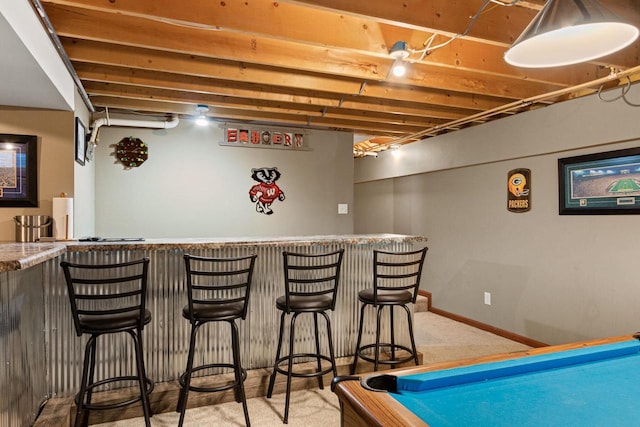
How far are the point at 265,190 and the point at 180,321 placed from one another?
7.98 feet

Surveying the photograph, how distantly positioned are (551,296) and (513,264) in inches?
19.8

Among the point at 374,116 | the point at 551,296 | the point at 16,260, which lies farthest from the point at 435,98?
the point at 16,260

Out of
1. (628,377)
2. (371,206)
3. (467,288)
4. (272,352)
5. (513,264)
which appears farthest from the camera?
(371,206)

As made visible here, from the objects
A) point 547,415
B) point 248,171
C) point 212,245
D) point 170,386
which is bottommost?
point 170,386

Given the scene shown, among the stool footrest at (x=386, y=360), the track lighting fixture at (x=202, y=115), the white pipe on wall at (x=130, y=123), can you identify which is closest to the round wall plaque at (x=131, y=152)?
the white pipe on wall at (x=130, y=123)

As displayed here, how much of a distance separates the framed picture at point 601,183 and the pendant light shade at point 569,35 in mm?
1958

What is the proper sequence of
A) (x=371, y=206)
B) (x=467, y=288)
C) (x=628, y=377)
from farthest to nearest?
(x=371, y=206) → (x=467, y=288) → (x=628, y=377)

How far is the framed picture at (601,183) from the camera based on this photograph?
3027 millimetres

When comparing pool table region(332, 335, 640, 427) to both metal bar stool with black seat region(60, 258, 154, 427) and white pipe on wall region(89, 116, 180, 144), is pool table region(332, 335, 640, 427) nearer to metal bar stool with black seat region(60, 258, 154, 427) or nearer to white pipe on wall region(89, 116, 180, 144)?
metal bar stool with black seat region(60, 258, 154, 427)

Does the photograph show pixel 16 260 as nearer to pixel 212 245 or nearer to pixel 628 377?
pixel 212 245

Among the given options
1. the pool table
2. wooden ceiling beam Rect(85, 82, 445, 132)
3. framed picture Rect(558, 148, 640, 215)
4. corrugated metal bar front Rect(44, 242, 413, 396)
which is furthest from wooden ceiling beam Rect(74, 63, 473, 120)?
the pool table

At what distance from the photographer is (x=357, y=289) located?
10.3ft

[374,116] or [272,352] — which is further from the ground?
[374,116]

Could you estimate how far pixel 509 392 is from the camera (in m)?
1.19
